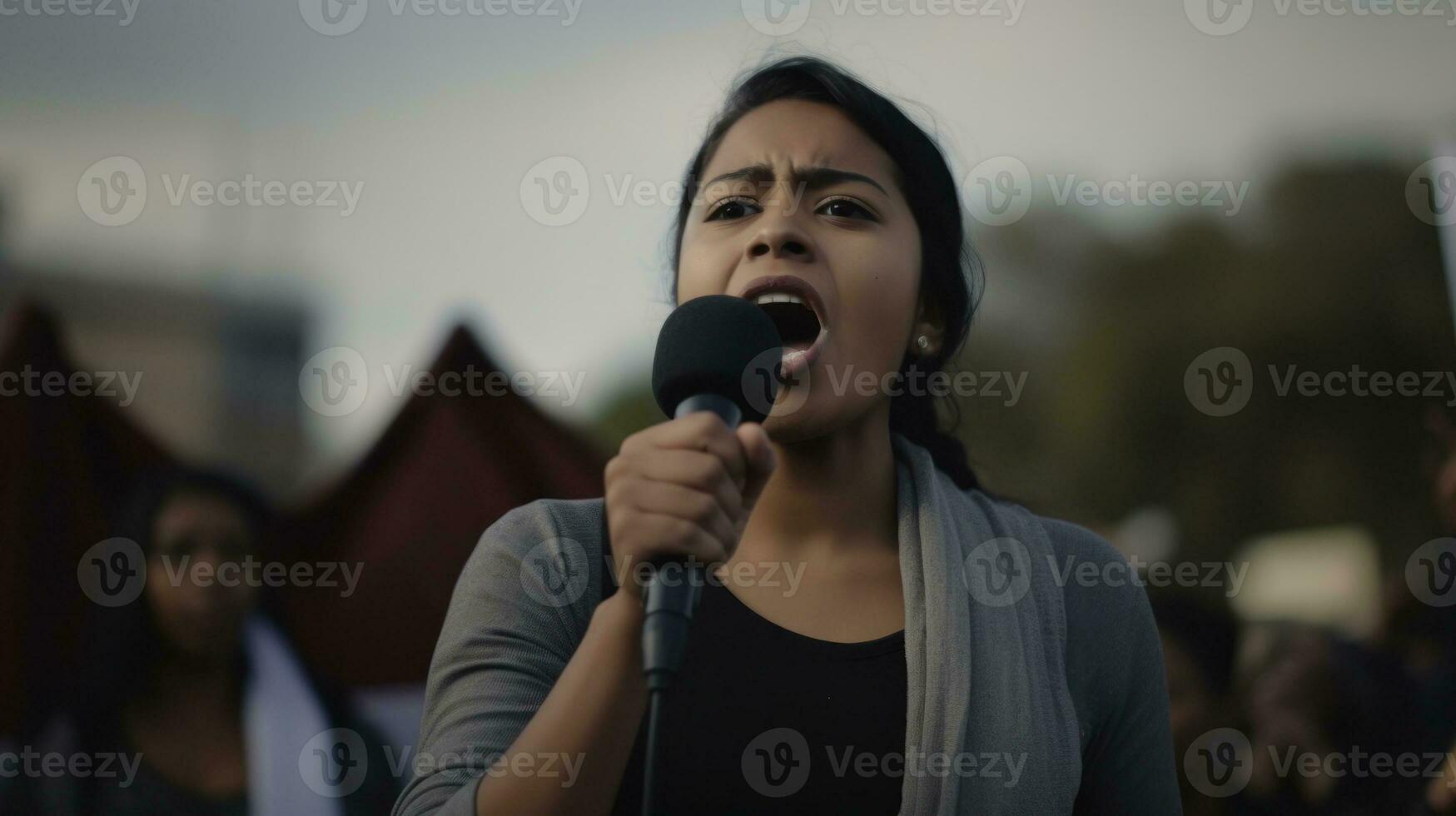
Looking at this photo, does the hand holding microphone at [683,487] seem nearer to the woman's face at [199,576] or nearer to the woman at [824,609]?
the woman at [824,609]

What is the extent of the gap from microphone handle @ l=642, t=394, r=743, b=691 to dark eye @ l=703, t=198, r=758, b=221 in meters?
0.94

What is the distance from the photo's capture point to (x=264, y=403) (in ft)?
53.7

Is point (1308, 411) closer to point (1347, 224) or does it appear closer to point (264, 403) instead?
point (1347, 224)

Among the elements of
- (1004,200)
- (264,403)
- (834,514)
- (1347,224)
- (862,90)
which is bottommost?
(834,514)

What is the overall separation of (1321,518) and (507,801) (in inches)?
493

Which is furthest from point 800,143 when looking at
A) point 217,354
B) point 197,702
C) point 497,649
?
point 217,354

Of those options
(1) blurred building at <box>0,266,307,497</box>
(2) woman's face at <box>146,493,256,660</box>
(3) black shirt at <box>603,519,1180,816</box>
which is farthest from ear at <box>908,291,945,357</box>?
(1) blurred building at <box>0,266,307,497</box>

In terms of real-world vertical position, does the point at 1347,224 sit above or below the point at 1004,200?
above

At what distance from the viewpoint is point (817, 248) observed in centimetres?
197

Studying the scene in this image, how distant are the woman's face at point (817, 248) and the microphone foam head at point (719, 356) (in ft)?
1.03

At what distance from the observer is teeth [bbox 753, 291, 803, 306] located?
6.29 feet

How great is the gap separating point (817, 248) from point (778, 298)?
0.12 meters

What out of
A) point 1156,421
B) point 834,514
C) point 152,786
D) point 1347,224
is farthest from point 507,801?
point 1347,224

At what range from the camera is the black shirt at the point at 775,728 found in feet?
5.49
